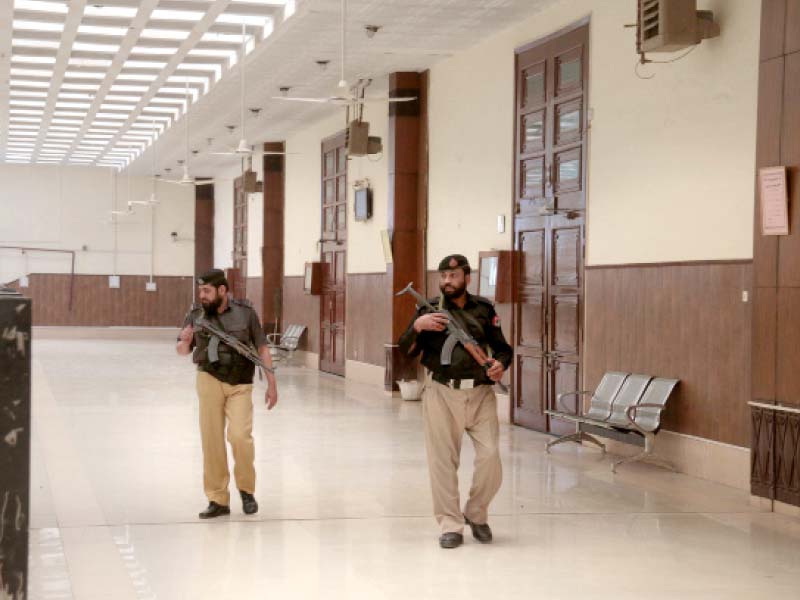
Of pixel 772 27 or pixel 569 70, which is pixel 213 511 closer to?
pixel 772 27

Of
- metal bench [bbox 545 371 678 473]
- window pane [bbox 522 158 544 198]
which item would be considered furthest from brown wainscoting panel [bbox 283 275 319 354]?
metal bench [bbox 545 371 678 473]

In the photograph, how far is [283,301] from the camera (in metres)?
22.3

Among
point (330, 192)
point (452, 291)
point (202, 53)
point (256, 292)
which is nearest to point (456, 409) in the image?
point (452, 291)

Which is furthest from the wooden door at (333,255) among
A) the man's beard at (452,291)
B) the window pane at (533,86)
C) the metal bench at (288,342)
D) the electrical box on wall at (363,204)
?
the man's beard at (452,291)

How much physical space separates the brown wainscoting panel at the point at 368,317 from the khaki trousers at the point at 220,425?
27.1ft

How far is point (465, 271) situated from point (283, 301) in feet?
53.3

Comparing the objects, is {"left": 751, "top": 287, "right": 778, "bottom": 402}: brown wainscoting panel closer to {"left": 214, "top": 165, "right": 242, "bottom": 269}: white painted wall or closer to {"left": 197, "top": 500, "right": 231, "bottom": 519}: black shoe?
{"left": 197, "top": 500, "right": 231, "bottom": 519}: black shoe

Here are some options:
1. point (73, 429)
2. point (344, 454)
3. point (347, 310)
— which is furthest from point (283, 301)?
point (344, 454)

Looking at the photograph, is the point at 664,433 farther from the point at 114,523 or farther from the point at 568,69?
the point at 114,523

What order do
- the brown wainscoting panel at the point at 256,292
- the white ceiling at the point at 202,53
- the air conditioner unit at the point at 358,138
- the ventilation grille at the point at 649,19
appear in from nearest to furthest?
the ventilation grille at the point at 649,19 → the white ceiling at the point at 202,53 → the air conditioner unit at the point at 358,138 → the brown wainscoting panel at the point at 256,292

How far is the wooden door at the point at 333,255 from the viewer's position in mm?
18156

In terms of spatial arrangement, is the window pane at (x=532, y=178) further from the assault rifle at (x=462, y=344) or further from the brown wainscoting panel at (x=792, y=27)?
the assault rifle at (x=462, y=344)

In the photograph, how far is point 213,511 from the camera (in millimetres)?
6656

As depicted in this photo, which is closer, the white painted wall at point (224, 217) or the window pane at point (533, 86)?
the window pane at point (533, 86)
